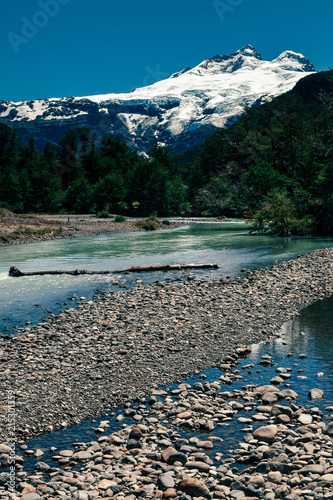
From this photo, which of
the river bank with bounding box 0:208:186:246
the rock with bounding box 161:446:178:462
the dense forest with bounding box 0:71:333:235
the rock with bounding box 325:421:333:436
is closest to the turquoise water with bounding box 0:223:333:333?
the dense forest with bounding box 0:71:333:235

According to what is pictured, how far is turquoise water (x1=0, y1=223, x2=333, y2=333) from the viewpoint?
62.2 feet

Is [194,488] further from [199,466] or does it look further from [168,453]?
[168,453]

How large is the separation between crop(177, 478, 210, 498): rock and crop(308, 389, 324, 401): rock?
13.4 feet

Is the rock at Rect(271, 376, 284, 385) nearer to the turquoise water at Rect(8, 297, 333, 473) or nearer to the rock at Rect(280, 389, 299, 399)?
the turquoise water at Rect(8, 297, 333, 473)

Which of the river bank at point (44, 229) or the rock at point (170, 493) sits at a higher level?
the river bank at point (44, 229)

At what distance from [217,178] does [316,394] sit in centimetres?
8802

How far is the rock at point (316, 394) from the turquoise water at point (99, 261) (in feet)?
32.2

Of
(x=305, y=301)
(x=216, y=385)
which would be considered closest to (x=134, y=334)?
(x=216, y=385)

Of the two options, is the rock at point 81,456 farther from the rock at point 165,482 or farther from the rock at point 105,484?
the rock at point 165,482

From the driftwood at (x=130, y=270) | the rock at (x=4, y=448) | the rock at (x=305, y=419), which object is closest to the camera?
the rock at (x=4, y=448)

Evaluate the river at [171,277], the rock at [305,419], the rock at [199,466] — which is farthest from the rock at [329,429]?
the rock at [199,466]

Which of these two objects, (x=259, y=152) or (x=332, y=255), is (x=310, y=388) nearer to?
(x=332, y=255)

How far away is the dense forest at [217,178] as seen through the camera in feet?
158

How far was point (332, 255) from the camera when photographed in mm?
30734
